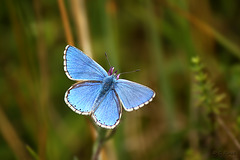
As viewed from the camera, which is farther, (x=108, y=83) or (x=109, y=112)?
(x=108, y=83)

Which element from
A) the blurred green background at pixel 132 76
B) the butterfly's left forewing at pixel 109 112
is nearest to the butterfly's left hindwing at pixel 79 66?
the butterfly's left forewing at pixel 109 112

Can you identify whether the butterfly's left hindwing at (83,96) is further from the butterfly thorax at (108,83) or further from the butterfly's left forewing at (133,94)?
the butterfly's left forewing at (133,94)

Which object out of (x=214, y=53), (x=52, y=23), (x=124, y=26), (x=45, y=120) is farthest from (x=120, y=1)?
(x=45, y=120)

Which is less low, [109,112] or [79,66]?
[79,66]

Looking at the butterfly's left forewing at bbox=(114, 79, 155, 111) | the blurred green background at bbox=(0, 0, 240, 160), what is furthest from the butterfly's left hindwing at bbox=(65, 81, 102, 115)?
the blurred green background at bbox=(0, 0, 240, 160)

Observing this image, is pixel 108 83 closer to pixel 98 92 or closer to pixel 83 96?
pixel 98 92

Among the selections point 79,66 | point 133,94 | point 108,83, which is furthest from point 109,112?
point 79,66
